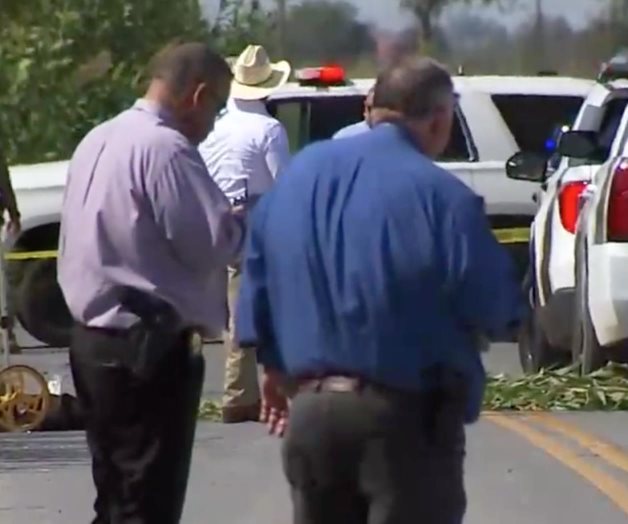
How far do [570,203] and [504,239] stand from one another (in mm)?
2943

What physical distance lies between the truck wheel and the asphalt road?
475 centimetres

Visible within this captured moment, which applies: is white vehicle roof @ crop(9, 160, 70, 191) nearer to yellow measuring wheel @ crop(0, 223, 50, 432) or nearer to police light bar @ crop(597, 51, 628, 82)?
police light bar @ crop(597, 51, 628, 82)

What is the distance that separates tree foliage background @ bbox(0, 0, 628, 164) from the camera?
21.0 meters

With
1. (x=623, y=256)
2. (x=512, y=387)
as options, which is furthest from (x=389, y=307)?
(x=512, y=387)

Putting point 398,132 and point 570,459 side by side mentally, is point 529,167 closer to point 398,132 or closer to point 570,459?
point 570,459

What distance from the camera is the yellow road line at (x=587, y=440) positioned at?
29.8 ft

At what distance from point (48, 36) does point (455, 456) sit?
54.1 feet

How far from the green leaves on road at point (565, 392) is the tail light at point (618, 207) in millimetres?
884

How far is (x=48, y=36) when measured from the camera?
21.2 m

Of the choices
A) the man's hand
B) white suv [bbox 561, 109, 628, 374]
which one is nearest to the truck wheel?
white suv [bbox 561, 109, 628, 374]

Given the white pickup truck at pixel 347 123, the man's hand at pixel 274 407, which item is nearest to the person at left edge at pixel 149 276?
the man's hand at pixel 274 407

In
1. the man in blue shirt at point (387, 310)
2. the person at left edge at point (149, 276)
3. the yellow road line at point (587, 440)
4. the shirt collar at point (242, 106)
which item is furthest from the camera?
the shirt collar at point (242, 106)

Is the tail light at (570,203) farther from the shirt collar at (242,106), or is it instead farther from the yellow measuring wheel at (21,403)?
the yellow measuring wheel at (21,403)

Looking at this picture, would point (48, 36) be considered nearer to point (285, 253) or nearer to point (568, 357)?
point (568, 357)
